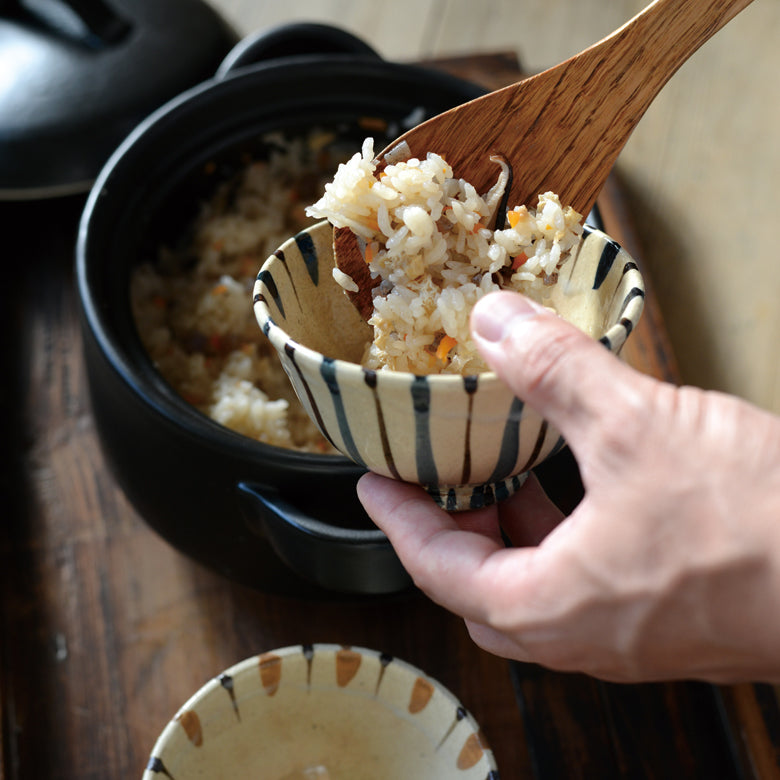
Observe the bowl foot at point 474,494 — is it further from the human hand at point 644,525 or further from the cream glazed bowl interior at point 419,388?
the human hand at point 644,525

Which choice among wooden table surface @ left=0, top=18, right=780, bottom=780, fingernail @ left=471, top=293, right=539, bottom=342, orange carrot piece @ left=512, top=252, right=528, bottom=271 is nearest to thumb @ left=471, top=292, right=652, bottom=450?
fingernail @ left=471, top=293, right=539, bottom=342

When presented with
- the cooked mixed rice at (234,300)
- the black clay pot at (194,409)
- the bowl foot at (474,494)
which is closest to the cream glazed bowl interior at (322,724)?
the black clay pot at (194,409)

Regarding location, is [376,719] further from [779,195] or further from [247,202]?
[779,195]

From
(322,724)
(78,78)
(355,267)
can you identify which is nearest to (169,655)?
(322,724)

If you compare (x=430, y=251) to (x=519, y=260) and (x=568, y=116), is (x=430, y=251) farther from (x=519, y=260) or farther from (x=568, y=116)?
(x=568, y=116)

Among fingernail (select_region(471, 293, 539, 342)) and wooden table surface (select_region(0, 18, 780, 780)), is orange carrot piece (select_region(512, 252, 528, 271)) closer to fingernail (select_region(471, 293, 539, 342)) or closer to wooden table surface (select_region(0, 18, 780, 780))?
fingernail (select_region(471, 293, 539, 342))

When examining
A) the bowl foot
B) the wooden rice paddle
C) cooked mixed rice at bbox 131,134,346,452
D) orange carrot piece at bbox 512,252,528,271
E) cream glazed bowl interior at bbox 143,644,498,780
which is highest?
cooked mixed rice at bbox 131,134,346,452
